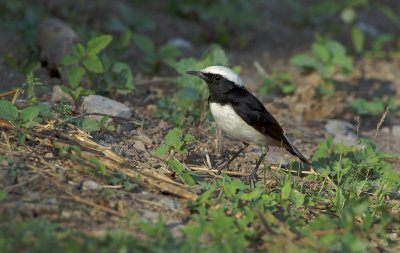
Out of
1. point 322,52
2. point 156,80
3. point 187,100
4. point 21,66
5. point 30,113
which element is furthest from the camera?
point 322,52

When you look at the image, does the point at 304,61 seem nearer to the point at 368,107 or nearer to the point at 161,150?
the point at 368,107

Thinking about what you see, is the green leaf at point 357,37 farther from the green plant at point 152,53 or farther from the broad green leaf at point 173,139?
the broad green leaf at point 173,139

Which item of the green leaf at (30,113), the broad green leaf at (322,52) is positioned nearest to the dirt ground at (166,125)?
the green leaf at (30,113)

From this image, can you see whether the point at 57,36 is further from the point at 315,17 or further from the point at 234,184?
the point at 315,17

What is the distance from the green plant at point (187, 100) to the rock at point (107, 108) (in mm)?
516

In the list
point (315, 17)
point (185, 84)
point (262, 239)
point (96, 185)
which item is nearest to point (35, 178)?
point (96, 185)

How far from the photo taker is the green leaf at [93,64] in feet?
23.2

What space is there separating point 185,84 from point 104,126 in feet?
4.87

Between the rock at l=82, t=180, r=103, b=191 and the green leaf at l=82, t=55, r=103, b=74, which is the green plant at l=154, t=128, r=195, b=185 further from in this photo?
the green leaf at l=82, t=55, r=103, b=74

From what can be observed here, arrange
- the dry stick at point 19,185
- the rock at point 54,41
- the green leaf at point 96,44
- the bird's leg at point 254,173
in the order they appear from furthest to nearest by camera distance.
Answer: the rock at point 54,41
the green leaf at point 96,44
the bird's leg at point 254,173
the dry stick at point 19,185

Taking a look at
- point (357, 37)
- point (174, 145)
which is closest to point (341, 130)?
point (357, 37)

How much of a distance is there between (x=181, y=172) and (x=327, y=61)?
12.9ft

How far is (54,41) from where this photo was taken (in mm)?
8109

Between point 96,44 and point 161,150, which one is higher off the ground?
point 96,44
